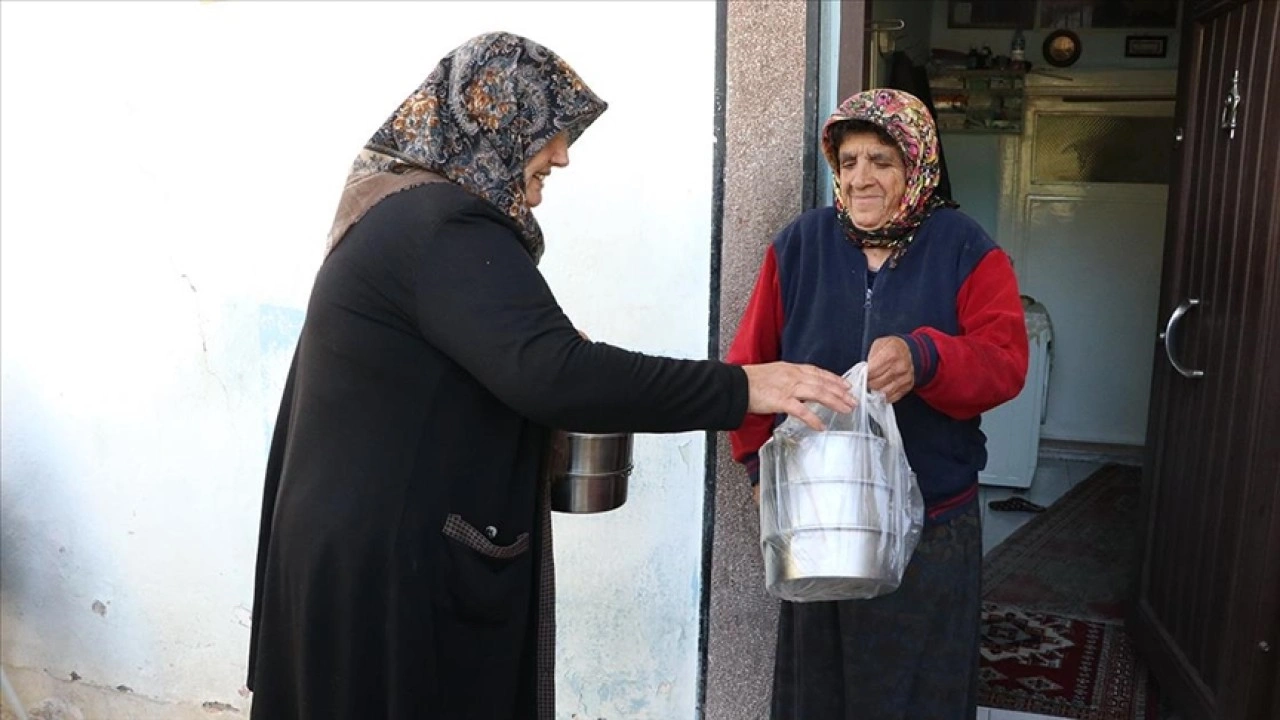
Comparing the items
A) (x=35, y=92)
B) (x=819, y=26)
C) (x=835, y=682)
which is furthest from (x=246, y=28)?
(x=835, y=682)

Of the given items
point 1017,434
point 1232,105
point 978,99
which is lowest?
point 1017,434

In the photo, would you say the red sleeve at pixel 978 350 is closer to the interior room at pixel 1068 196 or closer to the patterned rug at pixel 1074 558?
the patterned rug at pixel 1074 558

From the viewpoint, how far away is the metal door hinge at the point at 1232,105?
295 centimetres

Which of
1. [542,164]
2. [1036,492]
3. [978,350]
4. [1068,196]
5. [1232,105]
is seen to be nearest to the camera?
[542,164]

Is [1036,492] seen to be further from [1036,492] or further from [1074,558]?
[1074,558]

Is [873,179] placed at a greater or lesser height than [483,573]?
greater

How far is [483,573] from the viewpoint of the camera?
1.80 m

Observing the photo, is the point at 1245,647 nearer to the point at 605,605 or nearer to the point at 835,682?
the point at 835,682

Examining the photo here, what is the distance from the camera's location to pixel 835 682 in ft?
7.59

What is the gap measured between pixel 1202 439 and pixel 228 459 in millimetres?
2690

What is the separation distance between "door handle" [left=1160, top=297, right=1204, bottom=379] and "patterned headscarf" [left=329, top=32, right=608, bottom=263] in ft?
7.18

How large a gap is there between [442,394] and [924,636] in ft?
3.60

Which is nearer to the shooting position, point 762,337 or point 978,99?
point 762,337

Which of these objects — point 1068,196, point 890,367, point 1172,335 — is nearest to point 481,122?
point 890,367
